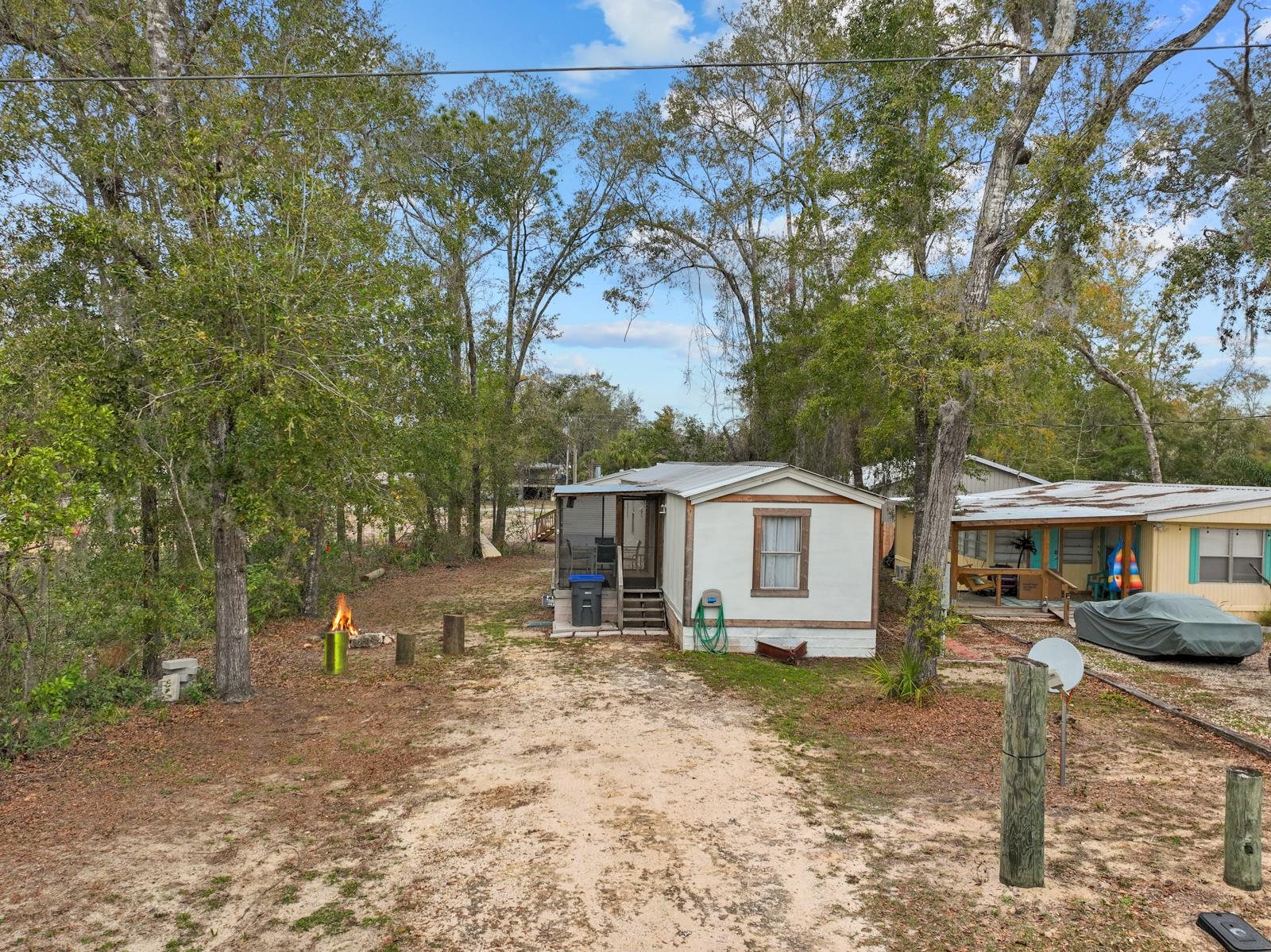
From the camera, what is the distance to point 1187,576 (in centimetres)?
1512

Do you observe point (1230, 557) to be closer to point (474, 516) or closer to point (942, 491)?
point (942, 491)

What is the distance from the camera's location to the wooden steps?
14.3m

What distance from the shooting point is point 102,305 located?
7.98 meters

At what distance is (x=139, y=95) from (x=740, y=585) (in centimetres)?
1036

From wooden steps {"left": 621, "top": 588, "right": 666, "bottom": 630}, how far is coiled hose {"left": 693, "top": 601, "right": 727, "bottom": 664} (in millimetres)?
2117

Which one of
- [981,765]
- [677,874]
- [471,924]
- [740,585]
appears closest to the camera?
[471,924]

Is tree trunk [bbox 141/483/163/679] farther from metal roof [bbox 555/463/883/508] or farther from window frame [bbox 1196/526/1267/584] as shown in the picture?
window frame [bbox 1196/526/1267/584]

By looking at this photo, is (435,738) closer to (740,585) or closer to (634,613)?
(740,585)

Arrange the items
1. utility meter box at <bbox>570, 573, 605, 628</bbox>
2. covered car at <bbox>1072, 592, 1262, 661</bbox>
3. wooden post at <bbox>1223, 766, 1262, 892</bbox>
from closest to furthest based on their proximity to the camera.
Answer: wooden post at <bbox>1223, 766, 1262, 892</bbox>
covered car at <bbox>1072, 592, 1262, 661</bbox>
utility meter box at <bbox>570, 573, 605, 628</bbox>

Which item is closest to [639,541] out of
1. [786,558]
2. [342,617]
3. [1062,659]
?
[786,558]

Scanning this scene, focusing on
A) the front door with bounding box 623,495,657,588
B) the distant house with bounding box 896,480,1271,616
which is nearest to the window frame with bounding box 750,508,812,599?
the front door with bounding box 623,495,657,588

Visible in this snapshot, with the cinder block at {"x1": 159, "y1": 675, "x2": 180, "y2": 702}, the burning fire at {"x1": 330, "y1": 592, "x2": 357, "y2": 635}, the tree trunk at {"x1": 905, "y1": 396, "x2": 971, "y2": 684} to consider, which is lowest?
the cinder block at {"x1": 159, "y1": 675, "x2": 180, "y2": 702}

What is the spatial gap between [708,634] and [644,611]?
8.69ft

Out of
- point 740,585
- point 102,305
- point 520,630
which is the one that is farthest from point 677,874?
point 520,630
